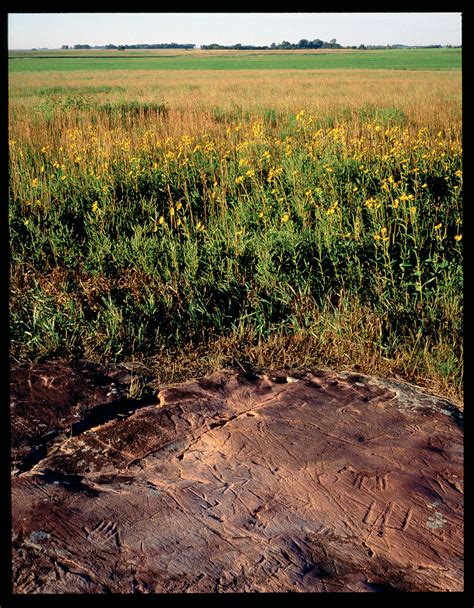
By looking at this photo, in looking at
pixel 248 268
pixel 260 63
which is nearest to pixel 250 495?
pixel 248 268

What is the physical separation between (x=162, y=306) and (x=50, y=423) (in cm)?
134

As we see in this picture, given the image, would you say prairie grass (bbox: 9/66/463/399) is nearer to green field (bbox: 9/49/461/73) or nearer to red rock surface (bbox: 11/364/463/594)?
red rock surface (bbox: 11/364/463/594)

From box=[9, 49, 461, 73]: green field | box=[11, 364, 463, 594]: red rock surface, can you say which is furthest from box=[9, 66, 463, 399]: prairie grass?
box=[9, 49, 461, 73]: green field

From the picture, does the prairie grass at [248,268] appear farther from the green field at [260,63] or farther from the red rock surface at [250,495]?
the green field at [260,63]

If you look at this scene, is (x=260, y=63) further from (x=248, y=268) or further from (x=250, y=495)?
(x=250, y=495)

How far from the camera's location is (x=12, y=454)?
2652 mm

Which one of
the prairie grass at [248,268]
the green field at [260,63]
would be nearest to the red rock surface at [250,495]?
the prairie grass at [248,268]

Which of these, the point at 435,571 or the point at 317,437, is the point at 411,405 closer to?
the point at 317,437

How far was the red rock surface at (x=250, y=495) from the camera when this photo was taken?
6.47 ft

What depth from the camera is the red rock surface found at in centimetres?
197

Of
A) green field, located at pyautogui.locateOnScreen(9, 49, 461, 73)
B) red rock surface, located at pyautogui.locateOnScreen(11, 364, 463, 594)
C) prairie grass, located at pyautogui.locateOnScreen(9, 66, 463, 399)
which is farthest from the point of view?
green field, located at pyautogui.locateOnScreen(9, 49, 461, 73)

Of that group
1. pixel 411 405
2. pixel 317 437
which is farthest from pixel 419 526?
pixel 411 405

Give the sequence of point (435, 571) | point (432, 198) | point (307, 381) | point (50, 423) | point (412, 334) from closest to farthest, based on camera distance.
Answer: point (435, 571) → point (50, 423) → point (307, 381) → point (412, 334) → point (432, 198)

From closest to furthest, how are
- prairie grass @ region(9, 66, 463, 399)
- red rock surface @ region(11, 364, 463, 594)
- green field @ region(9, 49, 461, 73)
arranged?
red rock surface @ region(11, 364, 463, 594)
prairie grass @ region(9, 66, 463, 399)
green field @ region(9, 49, 461, 73)
